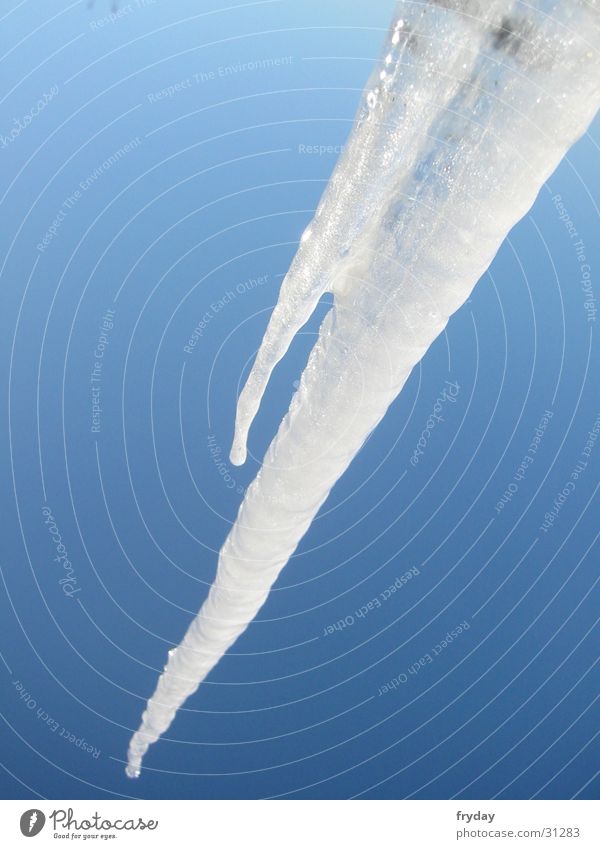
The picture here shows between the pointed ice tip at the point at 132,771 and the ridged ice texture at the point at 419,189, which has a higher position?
the ridged ice texture at the point at 419,189
